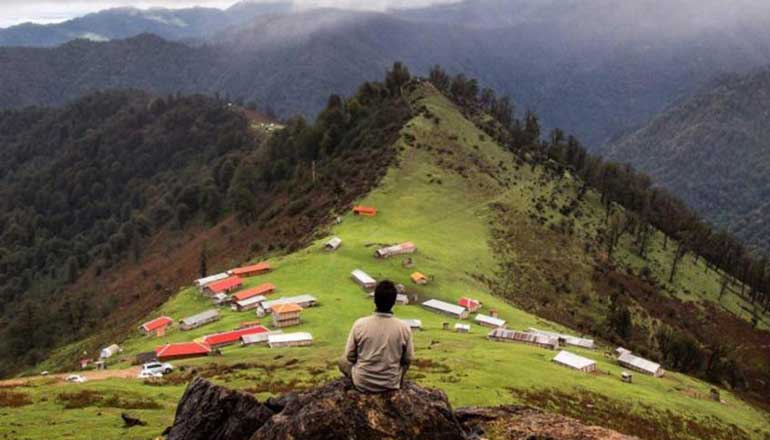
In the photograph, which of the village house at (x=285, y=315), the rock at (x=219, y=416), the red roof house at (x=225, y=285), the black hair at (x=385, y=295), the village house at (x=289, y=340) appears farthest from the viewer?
the red roof house at (x=225, y=285)

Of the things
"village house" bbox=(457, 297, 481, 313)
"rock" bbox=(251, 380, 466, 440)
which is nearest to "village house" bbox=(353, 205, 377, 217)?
"village house" bbox=(457, 297, 481, 313)

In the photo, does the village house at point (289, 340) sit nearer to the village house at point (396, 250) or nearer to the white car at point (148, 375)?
the white car at point (148, 375)

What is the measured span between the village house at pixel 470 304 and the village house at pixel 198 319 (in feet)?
96.8

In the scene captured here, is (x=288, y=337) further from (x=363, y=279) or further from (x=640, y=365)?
(x=640, y=365)

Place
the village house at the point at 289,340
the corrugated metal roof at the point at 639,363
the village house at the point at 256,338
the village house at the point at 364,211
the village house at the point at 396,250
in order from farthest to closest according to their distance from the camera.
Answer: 1. the village house at the point at 364,211
2. the village house at the point at 396,250
3. the corrugated metal roof at the point at 639,363
4. the village house at the point at 256,338
5. the village house at the point at 289,340

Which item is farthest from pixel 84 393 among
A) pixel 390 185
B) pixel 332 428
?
pixel 390 185

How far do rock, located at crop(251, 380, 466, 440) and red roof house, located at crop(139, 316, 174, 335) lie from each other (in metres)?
54.4

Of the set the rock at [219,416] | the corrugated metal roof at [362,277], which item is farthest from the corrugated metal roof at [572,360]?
the rock at [219,416]

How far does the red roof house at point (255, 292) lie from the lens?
71.8 metres

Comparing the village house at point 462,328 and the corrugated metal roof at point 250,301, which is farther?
the corrugated metal roof at point 250,301

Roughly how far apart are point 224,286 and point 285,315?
17.1m

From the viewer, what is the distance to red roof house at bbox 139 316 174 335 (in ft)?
219

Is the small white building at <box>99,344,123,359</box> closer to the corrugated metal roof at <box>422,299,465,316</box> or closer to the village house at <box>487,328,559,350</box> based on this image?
the corrugated metal roof at <box>422,299,465,316</box>

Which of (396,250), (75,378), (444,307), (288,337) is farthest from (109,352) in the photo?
(396,250)
